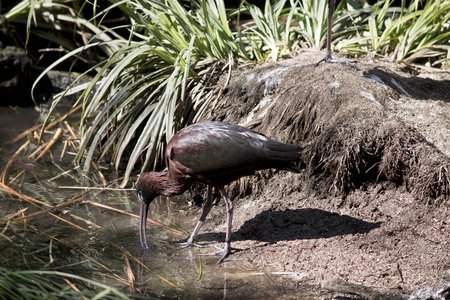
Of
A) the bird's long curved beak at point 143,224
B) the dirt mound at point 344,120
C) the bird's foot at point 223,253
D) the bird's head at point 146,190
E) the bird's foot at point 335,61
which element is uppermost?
the bird's foot at point 335,61

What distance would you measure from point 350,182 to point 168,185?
1428 mm

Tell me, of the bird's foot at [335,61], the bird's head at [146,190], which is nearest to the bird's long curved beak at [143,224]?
the bird's head at [146,190]

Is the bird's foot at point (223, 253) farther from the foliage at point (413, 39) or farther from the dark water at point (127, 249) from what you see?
the foliage at point (413, 39)

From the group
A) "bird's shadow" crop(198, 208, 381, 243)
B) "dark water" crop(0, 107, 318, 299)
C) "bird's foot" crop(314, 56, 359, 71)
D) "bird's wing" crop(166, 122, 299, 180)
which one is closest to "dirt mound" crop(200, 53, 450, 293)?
"bird's shadow" crop(198, 208, 381, 243)

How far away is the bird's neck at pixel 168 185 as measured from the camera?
3.79 m

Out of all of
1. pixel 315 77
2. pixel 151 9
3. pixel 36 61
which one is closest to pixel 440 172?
pixel 315 77

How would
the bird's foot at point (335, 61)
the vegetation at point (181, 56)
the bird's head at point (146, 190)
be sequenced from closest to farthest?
1. the bird's head at point (146, 190)
2. the bird's foot at point (335, 61)
3. the vegetation at point (181, 56)

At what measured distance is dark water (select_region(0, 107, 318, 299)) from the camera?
3121mm

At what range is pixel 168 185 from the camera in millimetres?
3822

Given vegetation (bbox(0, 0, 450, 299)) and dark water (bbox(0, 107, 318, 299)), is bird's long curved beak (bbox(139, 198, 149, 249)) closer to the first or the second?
dark water (bbox(0, 107, 318, 299))

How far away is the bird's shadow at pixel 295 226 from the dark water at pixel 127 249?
0.32 m

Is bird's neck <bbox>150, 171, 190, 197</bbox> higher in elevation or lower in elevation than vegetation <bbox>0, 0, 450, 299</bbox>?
lower

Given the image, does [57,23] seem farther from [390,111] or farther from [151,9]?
[390,111]

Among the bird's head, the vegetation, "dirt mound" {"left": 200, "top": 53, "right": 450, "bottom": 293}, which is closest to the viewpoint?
"dirt mound" {"left": 200, "top": 53, "right": 450, "bottom": 293}
